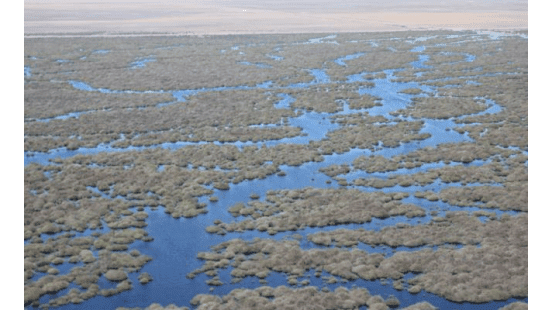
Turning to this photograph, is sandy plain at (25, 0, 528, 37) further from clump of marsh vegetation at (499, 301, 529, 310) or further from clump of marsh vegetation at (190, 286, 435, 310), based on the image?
clump of marsh vegetation at (499, 301, 529, 310)

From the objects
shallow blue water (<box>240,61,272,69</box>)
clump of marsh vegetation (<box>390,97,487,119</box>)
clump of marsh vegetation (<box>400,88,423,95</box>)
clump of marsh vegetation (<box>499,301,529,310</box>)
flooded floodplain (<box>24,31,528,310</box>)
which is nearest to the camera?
clump of marsh vegetation (<box>499,301,529,310</box>)

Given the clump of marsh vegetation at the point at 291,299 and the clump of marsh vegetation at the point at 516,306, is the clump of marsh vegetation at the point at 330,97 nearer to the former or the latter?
the clump of marsh vegetation at the point at 291,299

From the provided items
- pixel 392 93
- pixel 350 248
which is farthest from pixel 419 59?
pixel 350 248

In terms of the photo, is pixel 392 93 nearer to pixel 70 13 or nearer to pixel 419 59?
pixel 419 59

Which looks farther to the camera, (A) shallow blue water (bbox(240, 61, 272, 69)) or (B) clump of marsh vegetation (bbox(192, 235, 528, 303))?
(A) shallow blue water (bbox(240, 61, 272, 69))

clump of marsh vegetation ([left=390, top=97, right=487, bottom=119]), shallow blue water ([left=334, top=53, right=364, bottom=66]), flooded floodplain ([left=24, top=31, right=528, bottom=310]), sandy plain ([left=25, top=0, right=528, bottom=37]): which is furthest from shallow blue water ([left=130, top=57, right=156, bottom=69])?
clump of marsh vegetation ([left=390, top=97, right=487, bottom=119])

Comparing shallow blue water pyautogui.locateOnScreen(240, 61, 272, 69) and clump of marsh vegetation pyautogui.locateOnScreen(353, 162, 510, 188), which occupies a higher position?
shallow blue water pyautogui.locateOnScreen(240, 61, 272, 69)
